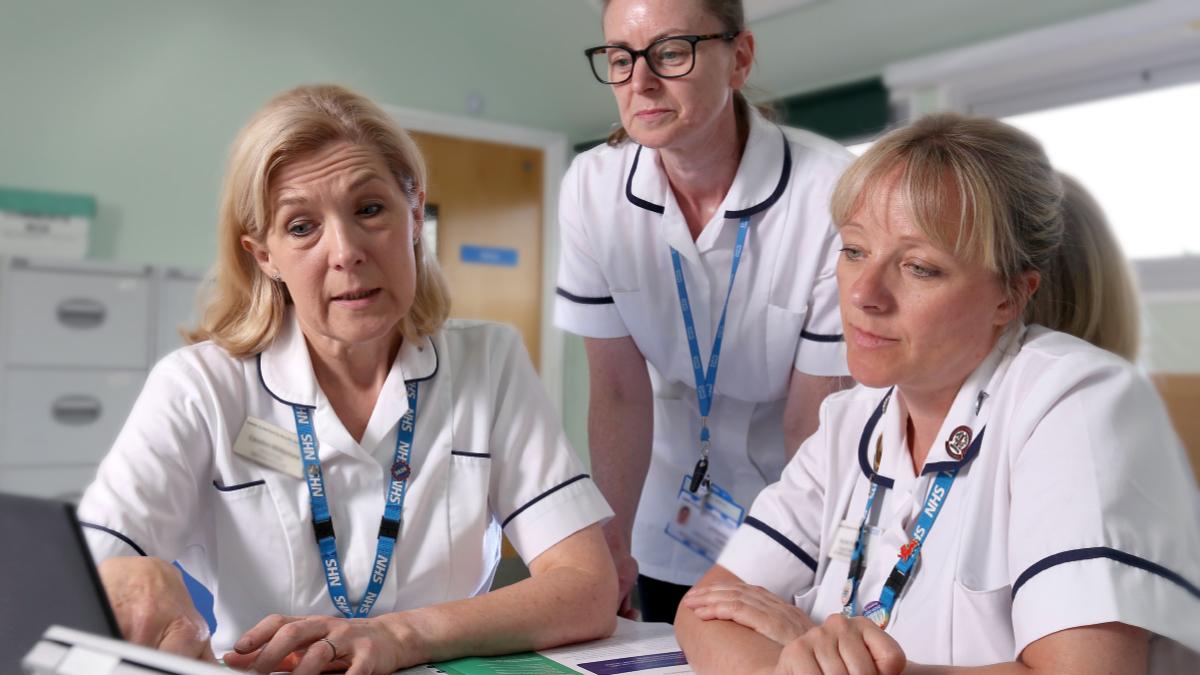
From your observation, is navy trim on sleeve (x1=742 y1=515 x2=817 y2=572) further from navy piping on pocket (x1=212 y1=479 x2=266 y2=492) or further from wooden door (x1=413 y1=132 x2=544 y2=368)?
wooden door (x1=413 y1=132 x2=544 y2=368)

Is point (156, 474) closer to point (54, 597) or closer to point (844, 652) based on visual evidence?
point (54, 597)

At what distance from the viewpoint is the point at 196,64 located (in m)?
4.68

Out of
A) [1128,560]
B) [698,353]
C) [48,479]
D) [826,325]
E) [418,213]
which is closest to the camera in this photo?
[1128,560]

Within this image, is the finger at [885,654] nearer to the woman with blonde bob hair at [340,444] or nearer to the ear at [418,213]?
the woman with blonde bob hair at [340,444]

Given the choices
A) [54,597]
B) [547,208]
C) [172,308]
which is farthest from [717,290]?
[547,208]

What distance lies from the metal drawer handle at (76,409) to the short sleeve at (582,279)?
2601mm

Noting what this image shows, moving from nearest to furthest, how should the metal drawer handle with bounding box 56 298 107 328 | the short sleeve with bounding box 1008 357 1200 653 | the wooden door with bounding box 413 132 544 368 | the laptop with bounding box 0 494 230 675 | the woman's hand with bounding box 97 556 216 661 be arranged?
the laptop with bounding box 0 494 230 675
the short sleeve with bounding box 1008 357 1200 653
the woman's hand with bounding box 97 556 216 661
the metal drawer handle with bounding box 56 298 107 328
the wooden door with bounding box 413 132 544 368

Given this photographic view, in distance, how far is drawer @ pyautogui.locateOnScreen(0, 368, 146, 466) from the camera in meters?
3.70

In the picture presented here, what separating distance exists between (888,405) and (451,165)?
4.55m

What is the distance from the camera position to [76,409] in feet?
12.5

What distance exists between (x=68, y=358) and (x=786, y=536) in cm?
327

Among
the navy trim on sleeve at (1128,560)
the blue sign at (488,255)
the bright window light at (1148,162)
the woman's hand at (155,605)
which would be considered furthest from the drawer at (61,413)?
the bright window light at (1148,162)

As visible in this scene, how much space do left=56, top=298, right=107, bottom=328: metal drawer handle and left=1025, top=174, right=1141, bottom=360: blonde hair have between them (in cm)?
352

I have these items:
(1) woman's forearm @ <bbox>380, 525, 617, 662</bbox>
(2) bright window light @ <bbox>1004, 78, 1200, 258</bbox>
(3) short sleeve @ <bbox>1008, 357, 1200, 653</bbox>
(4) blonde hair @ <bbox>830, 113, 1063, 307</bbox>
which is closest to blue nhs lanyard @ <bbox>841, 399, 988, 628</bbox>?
(3) short sleeve @ <bbox>1008, 357, 1200, 653</bbox>
